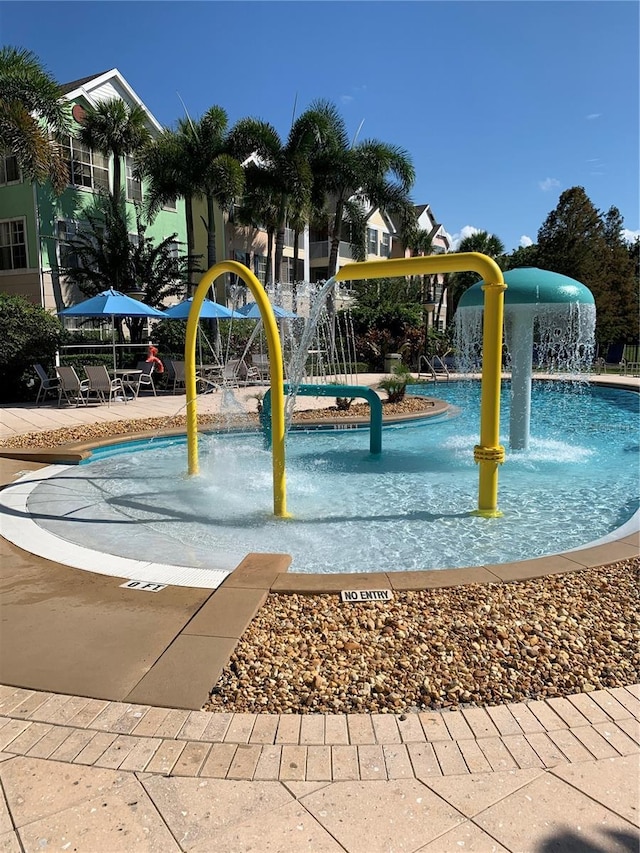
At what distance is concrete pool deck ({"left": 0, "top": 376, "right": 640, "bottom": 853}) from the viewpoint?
6.68 feet

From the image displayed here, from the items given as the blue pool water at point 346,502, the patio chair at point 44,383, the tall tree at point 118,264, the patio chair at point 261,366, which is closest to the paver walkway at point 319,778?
the blue pool water at point 346,502

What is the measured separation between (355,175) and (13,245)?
15455 mm

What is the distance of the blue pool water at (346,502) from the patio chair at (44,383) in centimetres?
590

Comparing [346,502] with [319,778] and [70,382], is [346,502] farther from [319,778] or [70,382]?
[70,382]

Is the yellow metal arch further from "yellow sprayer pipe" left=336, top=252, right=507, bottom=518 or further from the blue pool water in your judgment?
the blue pool water

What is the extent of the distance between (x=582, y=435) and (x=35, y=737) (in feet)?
37.4

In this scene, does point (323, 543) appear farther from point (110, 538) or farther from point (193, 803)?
point (193, 803)

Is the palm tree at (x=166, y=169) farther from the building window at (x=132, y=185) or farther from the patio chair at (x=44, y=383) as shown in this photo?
the patio chair at (x=44, y=383)

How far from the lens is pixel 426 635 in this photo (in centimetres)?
345

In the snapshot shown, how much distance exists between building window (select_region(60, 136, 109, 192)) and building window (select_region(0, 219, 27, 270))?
3004 millimetres

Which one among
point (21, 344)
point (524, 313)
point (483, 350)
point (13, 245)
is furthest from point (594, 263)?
point (483, 350)

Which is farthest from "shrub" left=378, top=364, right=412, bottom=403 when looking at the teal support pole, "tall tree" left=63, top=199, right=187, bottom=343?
"tall tree" left=63, top=199, right=187, bottom=343

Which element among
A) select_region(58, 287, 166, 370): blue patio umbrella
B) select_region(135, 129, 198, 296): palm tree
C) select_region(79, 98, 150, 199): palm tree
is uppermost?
select_region(79, 98, 150, 199): palm tree

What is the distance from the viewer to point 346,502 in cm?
693
